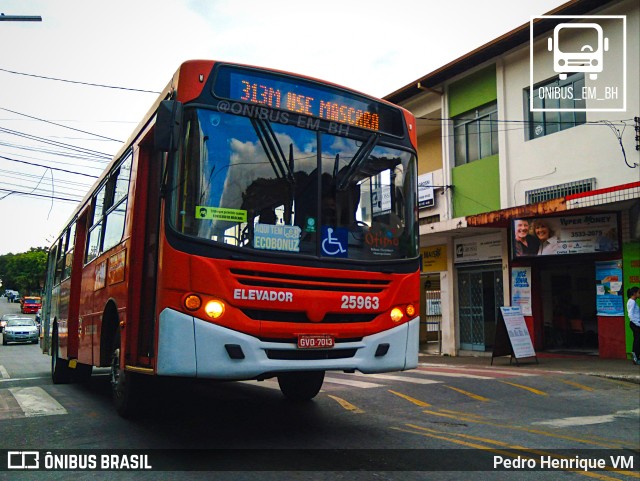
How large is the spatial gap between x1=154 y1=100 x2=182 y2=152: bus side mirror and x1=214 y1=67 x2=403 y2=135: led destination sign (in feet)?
1.54

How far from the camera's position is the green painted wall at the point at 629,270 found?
14.6m

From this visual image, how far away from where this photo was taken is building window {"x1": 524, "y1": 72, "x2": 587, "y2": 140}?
15.7 meters

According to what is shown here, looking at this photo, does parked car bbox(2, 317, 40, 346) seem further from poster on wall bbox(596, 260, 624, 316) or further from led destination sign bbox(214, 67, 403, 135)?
led destination sign bbox(214, 67, 403, 135)

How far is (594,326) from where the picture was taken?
18.0m

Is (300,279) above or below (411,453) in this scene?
above

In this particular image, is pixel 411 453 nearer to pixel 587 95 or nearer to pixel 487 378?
pixel 487 378

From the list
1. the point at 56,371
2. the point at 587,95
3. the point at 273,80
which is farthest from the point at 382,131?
the point at 587,95

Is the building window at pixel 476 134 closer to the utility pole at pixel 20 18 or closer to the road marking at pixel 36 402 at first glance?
the utility pole at pixel 20 18

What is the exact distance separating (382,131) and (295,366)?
2.72 metres

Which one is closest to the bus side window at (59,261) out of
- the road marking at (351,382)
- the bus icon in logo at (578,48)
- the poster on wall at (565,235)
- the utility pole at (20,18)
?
the utility pole at (20,18)

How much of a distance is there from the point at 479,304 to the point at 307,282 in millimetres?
14917

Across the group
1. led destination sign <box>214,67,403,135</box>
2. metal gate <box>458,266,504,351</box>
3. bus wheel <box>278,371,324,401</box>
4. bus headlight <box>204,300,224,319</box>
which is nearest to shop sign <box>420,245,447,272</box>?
metal gate <box>458,266,504,351</box>

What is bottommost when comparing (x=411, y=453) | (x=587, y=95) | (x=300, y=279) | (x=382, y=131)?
(x=411, y=453)

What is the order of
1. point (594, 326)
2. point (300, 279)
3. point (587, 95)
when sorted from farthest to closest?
1. point (594, 326)
2. point (587, 95)
3. point (300, 279)
